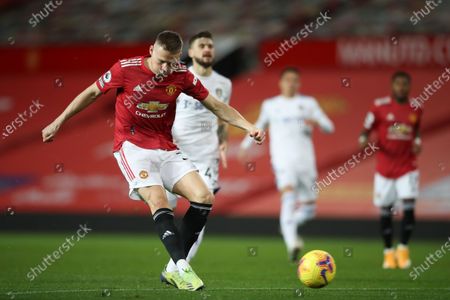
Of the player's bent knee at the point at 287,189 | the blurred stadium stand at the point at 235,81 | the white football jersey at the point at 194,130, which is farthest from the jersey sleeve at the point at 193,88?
the blurred stadium stand at the point at 235,81

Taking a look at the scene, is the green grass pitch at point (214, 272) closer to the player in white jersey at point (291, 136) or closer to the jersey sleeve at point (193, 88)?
the player in white jersey at point (291, 136)

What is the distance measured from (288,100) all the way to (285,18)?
6810 millimetres

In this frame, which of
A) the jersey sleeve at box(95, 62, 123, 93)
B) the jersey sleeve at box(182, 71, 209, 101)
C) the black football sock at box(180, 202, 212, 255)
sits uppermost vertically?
the jersey sleeve at box(95, 62, 123, 93)

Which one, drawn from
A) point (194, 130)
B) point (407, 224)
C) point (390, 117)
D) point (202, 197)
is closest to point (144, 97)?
point (202, 197)

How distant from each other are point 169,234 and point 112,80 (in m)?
1.52

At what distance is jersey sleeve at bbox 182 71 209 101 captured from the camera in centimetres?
873

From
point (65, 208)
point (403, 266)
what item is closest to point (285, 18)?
point (65, 208)

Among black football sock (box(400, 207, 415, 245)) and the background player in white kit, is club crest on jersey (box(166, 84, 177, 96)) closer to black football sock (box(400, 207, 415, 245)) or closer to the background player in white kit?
the background player in white kit

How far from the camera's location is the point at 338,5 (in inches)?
806

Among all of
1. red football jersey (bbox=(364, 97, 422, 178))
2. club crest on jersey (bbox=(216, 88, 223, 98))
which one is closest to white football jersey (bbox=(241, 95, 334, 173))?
red football jersey (bbox=(364, 97, 422, 178))

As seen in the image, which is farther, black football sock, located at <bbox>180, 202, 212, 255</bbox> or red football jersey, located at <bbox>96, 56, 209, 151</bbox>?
black football sock, located at <bbox>180, 202, 212, 255</bbox>

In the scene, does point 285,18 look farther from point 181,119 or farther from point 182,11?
point 181,119

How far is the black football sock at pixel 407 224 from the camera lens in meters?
12.6

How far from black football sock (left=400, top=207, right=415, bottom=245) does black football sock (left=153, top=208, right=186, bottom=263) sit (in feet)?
16.4
